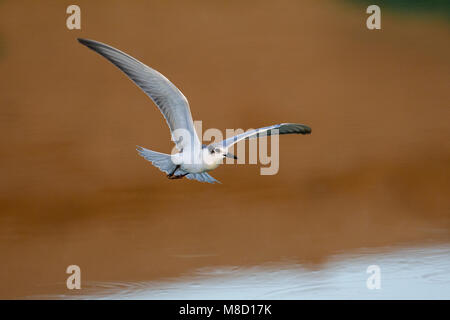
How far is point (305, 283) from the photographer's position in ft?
9.21

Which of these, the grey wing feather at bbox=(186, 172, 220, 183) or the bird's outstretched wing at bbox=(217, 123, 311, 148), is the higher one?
the bird's outstretched wing at bbox=(217, 123, 311, 148)

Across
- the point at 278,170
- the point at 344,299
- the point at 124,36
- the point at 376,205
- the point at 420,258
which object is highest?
the point at 124,36

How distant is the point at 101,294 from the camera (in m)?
2.60

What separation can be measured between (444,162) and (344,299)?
5.59ft

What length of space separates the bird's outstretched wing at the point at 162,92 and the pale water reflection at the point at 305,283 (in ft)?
2.83

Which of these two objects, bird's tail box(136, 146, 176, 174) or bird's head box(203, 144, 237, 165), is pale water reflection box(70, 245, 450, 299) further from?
bird's head box(203, 144, 237, 165)

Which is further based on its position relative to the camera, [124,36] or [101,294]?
[124,36]

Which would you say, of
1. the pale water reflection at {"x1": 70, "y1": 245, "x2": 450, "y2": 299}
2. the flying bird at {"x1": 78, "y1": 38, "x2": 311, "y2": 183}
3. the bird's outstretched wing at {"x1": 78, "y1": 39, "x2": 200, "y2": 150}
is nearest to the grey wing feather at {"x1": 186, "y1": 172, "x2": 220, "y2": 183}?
the flying bird at {"x1": 78, "y1": 38, "x2": 311, "y2": 183}

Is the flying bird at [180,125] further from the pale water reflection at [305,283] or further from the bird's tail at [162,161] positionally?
the pale water reflection at [305,283]

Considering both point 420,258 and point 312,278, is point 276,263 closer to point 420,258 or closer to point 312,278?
point 312,278

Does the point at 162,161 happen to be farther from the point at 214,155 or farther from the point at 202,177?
the point at 214,155

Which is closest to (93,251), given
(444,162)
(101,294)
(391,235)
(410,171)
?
(101,294)

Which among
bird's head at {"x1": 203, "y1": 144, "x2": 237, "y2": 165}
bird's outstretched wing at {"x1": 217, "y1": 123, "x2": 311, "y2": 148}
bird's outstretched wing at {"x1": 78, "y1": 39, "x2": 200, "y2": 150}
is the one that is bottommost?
bird's head at {"x1": 203, "y1": 144, "x2": 237, "y2": 165}

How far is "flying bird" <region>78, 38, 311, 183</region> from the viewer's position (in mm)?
1919
